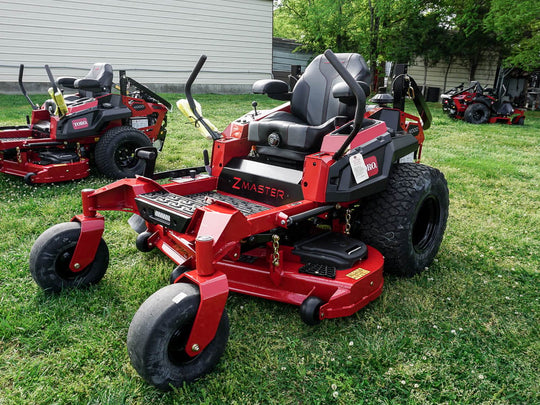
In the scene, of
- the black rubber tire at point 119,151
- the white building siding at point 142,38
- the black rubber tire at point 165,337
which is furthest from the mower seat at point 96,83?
the white building siding at point 142,38

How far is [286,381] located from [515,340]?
1.40 m

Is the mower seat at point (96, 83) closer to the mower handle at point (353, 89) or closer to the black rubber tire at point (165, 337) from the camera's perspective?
the mower handle at point (353, 89)

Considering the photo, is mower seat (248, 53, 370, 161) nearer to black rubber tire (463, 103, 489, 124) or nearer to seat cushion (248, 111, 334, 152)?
seat cushion (248, 111, 334, 152)

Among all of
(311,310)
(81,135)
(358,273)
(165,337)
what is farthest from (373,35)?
(165,337)

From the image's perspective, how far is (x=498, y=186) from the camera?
5.81 metres

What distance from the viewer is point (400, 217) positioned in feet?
9.95

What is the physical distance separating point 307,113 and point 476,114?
10581 mm

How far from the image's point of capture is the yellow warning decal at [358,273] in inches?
102

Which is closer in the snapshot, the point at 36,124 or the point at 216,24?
the point at 36,124

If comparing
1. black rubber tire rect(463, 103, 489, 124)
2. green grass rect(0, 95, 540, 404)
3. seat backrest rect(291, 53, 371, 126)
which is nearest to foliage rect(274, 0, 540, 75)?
black rubber tire rect(463, 103, 489, 124)

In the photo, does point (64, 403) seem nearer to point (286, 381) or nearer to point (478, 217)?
point (286, 381)

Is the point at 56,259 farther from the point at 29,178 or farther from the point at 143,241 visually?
the point at 29,178

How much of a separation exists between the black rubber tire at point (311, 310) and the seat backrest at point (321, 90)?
1.79m

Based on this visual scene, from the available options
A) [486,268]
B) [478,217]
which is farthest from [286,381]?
[478,217]
